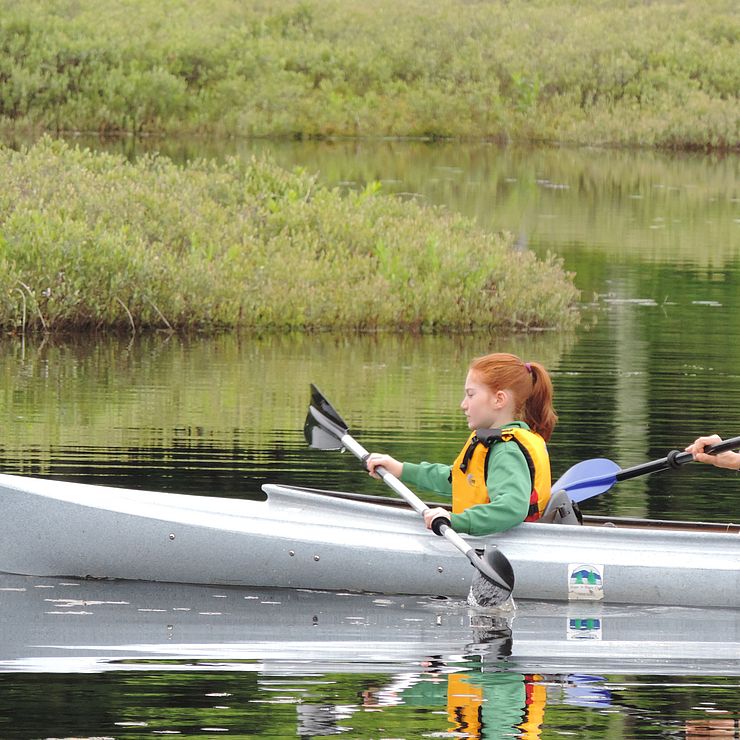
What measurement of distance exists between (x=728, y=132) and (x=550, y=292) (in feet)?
91.5

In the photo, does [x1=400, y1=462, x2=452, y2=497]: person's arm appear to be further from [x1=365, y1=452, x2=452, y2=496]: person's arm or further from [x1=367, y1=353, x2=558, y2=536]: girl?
[x1=367, y1=353, x2=558, y2=536]: girl

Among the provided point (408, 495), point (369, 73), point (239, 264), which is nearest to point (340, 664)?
point (408, 495)

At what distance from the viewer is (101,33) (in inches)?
1811

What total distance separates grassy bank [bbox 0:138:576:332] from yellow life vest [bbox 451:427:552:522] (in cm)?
792

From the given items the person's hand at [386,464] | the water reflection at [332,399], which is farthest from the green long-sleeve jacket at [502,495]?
the water reflection at [332,399]

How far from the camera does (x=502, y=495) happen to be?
8609mm

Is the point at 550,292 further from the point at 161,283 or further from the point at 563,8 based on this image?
the point at 563,8

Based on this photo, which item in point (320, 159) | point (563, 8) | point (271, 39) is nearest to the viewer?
point (320, 159)

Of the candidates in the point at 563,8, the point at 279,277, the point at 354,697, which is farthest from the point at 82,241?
the point at 563,8

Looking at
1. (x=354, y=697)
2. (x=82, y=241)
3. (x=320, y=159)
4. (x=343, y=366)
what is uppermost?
(x=320, y=159)

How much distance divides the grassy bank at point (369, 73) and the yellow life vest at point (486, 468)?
33.3 meters

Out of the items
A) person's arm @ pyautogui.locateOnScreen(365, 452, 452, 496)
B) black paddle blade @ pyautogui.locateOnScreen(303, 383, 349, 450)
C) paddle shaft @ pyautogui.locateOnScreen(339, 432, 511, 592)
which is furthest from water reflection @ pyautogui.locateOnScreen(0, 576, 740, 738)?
black paddle blade @ pyautogui.locateOnScreen(303, 383, 349, 450)

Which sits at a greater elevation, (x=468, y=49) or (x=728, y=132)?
(x=468, y=49)

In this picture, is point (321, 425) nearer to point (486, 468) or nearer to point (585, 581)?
point (486, 468)
